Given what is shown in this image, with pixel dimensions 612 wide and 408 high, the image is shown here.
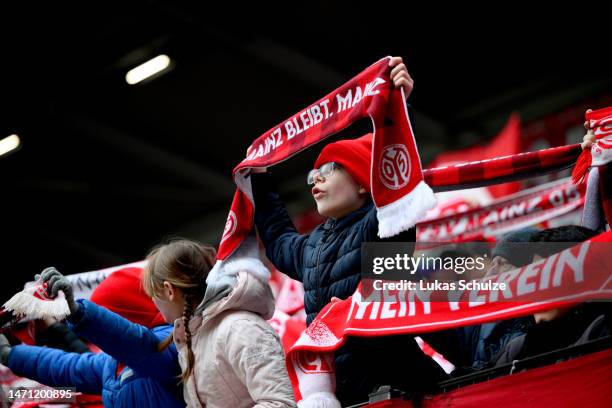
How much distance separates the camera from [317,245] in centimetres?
286

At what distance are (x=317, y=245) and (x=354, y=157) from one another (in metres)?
0.29

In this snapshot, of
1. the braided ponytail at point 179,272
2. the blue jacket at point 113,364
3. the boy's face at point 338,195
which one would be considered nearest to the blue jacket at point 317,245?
the boy's face at point 338,195

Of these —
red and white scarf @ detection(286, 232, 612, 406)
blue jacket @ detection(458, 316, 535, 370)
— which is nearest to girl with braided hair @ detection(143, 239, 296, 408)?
red and white scarf @ detection(286, 232, 612, 406)

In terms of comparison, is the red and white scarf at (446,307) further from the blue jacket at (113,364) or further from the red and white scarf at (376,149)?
the blue jacket at (113,364)

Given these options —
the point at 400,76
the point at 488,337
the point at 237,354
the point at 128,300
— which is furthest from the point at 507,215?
the point at 237,354

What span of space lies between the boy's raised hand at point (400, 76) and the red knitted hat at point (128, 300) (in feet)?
4.20

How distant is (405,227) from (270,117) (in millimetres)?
6232

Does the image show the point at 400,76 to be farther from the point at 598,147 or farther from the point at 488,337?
the point at 488,337

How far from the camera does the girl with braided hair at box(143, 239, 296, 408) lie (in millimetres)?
2457

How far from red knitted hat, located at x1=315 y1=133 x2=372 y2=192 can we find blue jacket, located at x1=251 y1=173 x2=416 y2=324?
10 centimetres

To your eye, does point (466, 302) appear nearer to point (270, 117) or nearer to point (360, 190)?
point (360, 190)

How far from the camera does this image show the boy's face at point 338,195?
2.87m

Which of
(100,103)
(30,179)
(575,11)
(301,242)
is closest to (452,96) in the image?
(575,11)

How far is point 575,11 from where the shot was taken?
24.0 ft
